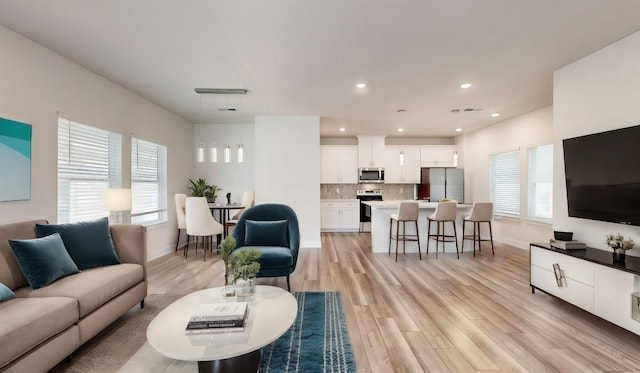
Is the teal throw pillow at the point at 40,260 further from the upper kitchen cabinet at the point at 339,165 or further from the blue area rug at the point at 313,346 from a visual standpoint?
the upper kitchen cabinet at the point at 339,165

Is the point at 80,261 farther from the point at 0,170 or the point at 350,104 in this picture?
the point at 350,104

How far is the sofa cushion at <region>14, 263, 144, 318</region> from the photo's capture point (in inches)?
83.3

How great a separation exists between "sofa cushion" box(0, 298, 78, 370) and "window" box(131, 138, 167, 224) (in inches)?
117

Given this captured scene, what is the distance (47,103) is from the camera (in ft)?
10.1

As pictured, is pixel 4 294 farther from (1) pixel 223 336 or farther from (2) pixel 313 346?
(2) pixel 313 346

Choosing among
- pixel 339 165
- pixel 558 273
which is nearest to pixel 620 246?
pixel 558 273

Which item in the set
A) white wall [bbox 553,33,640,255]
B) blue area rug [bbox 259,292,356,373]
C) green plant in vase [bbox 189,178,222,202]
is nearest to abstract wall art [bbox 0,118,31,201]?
blue area rug [bbox 259,292,356,373]

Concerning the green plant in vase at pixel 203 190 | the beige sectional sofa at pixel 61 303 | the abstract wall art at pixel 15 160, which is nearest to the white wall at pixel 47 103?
the abstract wall art at pixel 15 160

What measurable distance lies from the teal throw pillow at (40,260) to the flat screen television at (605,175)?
4910mm

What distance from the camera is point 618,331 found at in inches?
101

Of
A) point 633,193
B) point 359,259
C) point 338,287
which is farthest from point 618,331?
point 359,259

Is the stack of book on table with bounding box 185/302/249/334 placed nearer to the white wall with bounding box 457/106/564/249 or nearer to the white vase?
the white vase

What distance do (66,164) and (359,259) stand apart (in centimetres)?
428

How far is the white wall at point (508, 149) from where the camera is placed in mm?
5328
